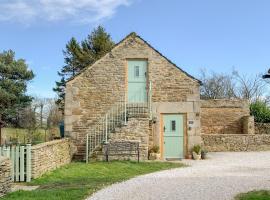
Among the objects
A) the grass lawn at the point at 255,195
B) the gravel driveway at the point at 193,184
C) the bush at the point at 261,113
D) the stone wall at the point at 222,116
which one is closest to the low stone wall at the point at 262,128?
the bush at the point at 261,113

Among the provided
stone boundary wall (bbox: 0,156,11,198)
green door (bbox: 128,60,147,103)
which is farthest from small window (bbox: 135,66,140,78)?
stone boundary wall (bbox: 0,156,11,198)

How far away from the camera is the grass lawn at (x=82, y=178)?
35.7 ft

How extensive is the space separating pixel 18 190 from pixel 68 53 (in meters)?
37.1

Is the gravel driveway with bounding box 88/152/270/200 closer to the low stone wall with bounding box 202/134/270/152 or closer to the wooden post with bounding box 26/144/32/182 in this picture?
the wooden post with bounding box 26/144/32/182

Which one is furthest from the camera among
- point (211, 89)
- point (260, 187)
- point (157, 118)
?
point (211, 89)

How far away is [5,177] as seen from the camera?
11125 mm

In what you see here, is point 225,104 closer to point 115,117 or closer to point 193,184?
point 115,117

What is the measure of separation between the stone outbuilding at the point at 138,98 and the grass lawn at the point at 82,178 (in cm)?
291

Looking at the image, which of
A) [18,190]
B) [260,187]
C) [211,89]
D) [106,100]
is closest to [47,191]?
[18,190]

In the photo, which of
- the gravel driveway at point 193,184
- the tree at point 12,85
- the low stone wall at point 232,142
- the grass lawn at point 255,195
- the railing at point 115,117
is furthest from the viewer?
the tree at point 12,85

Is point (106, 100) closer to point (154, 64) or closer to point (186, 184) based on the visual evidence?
point (154, 64)

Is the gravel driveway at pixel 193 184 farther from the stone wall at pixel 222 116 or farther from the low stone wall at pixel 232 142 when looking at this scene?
the stone wall at pixel 222 116

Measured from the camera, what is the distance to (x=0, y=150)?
13.5 m

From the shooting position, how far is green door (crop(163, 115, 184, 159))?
72.8 feet
